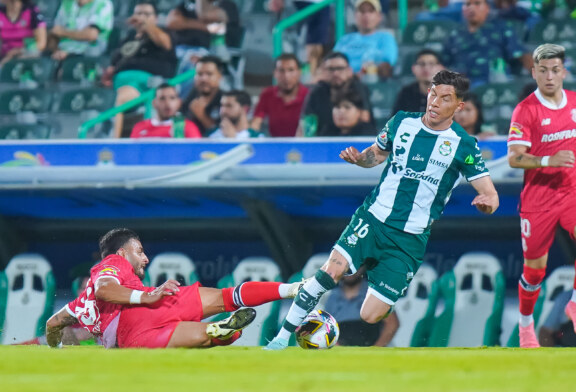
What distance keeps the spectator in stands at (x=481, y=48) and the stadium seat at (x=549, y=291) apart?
1962 millimetres

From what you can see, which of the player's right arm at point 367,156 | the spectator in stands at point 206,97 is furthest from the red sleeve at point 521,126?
the spectator in stands at point 206,97

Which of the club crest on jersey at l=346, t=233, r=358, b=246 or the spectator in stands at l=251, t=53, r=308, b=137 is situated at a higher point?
the spectator in stands at l=251, t=53, r=308, b=137

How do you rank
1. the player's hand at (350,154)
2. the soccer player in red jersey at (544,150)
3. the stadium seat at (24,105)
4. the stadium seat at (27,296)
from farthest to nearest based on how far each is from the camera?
1. the stadium seat at (24,105)
2. the stadium seat at (27,296)
3. the soccer player in red jersey at (544,150)
4. the player's hand at (350,154)

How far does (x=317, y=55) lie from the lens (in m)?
11.0

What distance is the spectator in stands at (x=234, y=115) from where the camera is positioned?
9633mm

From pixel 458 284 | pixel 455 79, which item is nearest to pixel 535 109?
pixel 455 79

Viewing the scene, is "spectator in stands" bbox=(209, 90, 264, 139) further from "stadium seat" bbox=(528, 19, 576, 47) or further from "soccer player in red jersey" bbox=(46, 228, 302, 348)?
"stadium seat" bbox=(528, 19, 576, 47)

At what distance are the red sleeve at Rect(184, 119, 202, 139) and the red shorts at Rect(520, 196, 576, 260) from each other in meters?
3.38

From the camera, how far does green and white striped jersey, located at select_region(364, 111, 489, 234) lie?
21.2 ft

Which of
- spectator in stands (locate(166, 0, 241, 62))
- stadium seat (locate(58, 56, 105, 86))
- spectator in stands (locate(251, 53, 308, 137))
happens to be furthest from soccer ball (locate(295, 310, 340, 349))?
stadium seat (locate(58, 56, 105, 86))

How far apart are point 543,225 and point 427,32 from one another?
12.6 ft

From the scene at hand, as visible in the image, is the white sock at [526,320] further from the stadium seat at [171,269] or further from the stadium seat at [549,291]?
the stadium seat at [171,269]

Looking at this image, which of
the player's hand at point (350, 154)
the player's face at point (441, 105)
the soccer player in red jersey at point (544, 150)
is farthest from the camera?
the soccer player in red jersey at point (544, 150)

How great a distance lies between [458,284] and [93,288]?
385 centimetres
